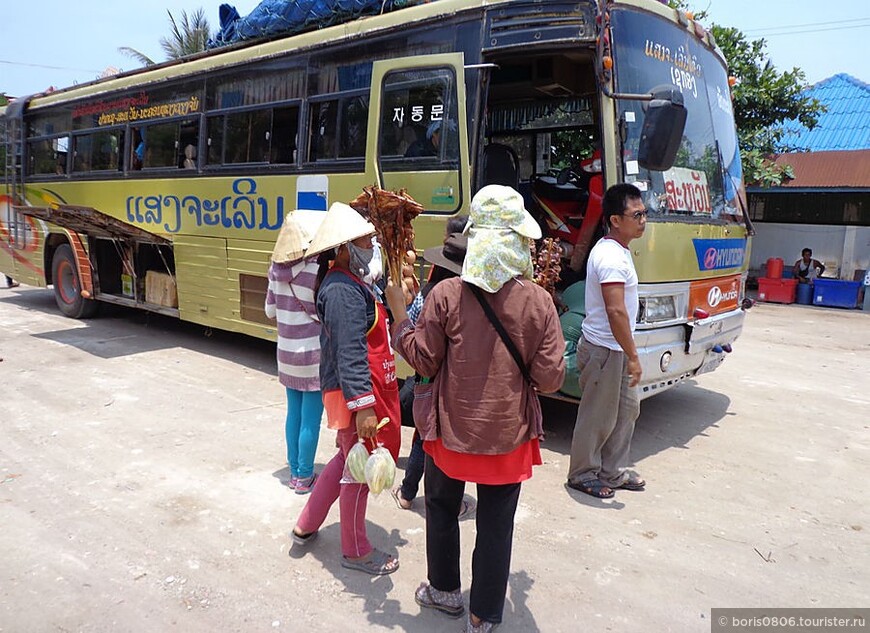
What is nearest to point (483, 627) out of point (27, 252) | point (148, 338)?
point (148, 338)

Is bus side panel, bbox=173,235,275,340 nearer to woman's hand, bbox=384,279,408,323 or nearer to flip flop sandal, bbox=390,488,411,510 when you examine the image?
flip flop sandal, bbox=390,488,411,510

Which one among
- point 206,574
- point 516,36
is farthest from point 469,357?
point 516,36

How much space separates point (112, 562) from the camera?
314 centimetres

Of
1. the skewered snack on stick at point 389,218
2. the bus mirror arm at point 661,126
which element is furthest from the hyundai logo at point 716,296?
the skewered snack on stick at point 389,218

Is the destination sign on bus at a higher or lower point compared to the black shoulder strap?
higher

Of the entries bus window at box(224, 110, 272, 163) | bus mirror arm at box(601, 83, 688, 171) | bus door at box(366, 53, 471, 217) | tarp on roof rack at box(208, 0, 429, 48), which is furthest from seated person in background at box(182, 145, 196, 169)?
bus mirror arm at box(601, 83, 688, 171)

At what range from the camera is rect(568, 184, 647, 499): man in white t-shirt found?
374 cm

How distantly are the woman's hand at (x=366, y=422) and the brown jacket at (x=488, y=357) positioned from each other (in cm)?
41

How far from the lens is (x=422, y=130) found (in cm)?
501

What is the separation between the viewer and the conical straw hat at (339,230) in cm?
284

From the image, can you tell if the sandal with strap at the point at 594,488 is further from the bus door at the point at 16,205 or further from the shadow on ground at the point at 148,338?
the bus door at the point at 16,205

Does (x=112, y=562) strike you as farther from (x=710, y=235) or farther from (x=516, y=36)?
(x=710, y=235)

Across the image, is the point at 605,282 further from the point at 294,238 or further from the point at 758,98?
the point at 758,98

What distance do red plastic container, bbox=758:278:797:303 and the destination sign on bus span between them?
10.7 m
